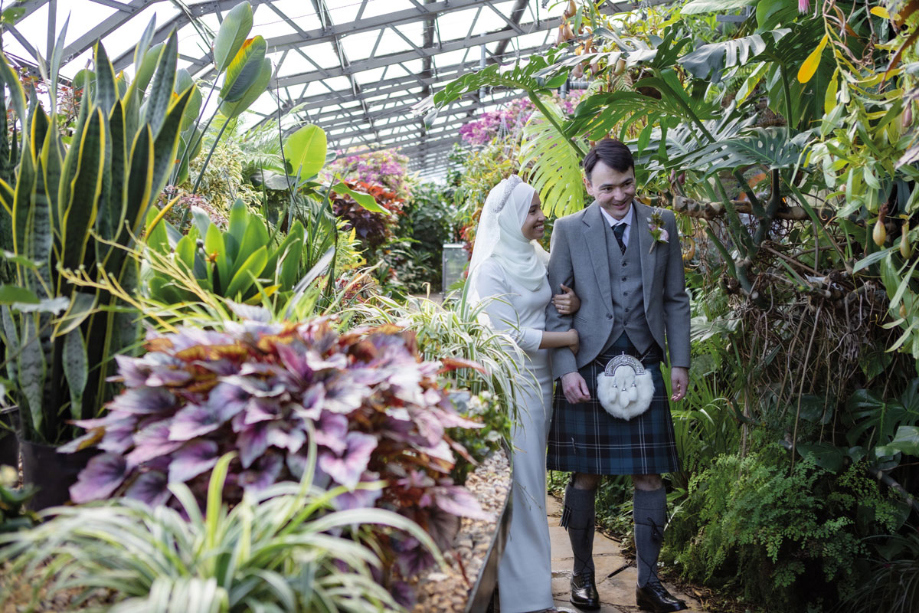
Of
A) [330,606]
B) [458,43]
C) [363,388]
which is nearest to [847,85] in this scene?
[363,388]

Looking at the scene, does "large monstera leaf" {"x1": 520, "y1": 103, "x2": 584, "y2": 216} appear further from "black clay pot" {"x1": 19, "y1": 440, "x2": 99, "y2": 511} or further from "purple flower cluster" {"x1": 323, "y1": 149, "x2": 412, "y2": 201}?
"purple flower cluster" {"x1": 323, "y1": 149, "x2": 412, "y2": 201}

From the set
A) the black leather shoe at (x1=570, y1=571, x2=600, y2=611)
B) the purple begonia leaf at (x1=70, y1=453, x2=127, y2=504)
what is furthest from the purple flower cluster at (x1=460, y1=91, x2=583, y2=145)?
the purple begonia leaf at (x1=70, y1=453, x2=127, y2=504)

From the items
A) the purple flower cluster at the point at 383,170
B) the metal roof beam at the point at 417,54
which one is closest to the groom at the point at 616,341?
the purple flower cluster at the point at 383,170

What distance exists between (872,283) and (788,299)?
406 mm

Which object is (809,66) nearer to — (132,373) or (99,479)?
(132,373)

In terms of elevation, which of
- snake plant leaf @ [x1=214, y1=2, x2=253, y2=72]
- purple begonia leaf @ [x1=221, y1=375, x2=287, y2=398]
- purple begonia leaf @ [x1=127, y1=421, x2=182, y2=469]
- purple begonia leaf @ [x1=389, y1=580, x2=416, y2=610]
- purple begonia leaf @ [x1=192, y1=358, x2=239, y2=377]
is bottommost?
purple begonia leaf @ [x1=389, y1=580, x2=416, y2=610]

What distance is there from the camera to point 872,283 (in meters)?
2.27

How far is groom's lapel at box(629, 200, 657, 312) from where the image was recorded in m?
2.61

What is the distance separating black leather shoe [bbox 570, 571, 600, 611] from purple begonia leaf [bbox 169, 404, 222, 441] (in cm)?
195

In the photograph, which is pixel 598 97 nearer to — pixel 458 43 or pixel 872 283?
pixel 872 283

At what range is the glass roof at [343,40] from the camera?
22.1 ft

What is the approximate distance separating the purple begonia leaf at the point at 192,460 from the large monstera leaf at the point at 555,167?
308 cm

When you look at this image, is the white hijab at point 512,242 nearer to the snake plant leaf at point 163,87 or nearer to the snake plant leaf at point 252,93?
the snake plant leaf at point 252,93

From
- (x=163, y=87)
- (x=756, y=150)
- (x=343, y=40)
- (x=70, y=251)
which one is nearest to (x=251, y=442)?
(x=70, y=251)
